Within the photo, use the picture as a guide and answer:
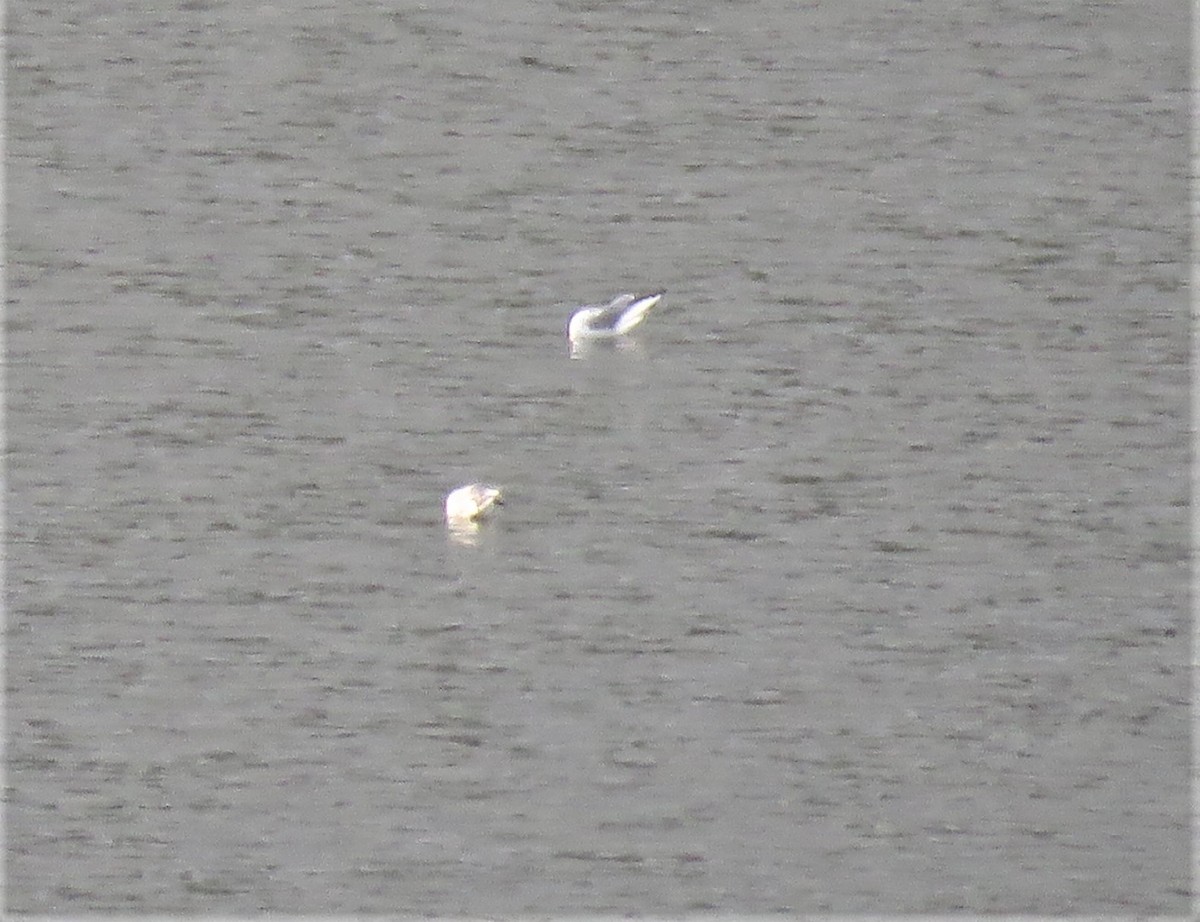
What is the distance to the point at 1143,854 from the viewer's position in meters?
4.92

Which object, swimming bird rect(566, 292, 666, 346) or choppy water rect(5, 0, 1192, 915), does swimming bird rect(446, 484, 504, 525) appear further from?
swimming bird rect(566, 292, 666, 346)

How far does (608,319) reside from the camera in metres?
6.96

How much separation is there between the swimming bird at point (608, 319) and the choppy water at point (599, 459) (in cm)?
9

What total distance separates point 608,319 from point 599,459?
2.39 feet

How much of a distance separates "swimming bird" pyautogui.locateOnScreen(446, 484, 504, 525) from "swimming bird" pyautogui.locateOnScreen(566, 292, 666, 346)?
1065 mm

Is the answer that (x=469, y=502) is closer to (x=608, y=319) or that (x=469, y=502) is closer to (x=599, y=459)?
(x=599, y=459)

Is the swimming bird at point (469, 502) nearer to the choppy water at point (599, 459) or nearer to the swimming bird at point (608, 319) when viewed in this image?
the choppy water at point (599, 459)

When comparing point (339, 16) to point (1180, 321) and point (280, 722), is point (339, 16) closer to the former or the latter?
point (1180, 321)

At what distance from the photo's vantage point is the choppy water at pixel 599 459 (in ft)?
16.5

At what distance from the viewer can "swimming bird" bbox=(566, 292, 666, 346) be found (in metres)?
6.95

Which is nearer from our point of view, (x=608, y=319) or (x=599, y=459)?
(x=599, y=459)

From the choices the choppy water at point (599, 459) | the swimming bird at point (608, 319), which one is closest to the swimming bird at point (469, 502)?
the choppy water at point (599, 459)

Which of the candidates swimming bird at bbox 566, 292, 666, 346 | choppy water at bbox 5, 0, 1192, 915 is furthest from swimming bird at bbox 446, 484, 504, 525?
swimming bird at bbox 566, 292, 666, 346

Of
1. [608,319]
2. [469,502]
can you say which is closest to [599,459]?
[469,502]
